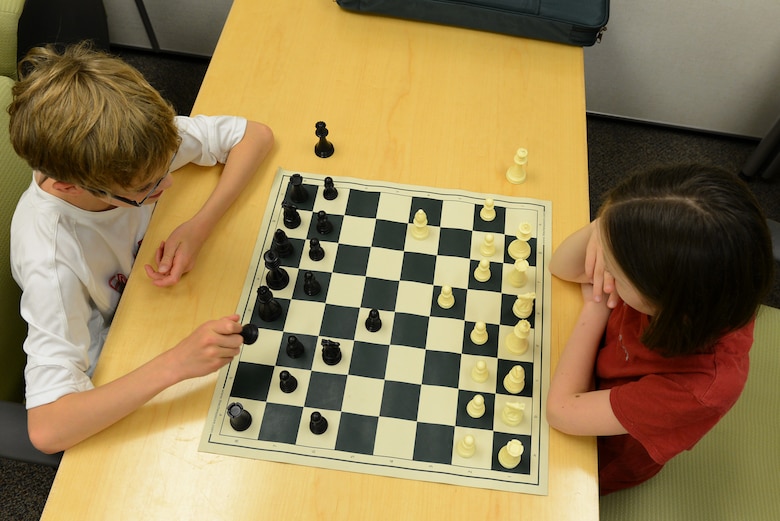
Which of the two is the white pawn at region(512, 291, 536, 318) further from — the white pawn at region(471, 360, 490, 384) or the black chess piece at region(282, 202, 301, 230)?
the black chess piece at region(282, 202, 301, 230)

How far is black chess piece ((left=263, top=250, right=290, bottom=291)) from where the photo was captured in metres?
1.36

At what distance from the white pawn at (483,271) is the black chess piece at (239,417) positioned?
0.57 metres

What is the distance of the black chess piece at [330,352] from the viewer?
4.16ft

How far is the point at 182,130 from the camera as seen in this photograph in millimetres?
1503

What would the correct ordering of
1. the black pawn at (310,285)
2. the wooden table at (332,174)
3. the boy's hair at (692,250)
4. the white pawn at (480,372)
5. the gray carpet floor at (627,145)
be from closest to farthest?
the boy's hair at (692,250) < the wooden table at (332,174) < the white pawn at (480,372) < the black pawn at (310,285) < the gray carpet floor at (627,145)

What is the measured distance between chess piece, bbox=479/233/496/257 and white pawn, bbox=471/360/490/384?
273 mm

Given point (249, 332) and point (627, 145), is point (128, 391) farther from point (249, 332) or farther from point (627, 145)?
point (627, 145)

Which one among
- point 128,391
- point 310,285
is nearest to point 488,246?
point 310,285

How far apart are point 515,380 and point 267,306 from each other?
529 millimetres

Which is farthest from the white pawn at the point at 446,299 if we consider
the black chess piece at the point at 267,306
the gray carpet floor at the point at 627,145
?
the gray carpet floor at the point at 627,145

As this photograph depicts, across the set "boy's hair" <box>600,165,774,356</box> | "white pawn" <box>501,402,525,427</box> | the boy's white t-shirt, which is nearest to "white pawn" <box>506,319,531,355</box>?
"white pawn" <box>501,402,525,427</box>

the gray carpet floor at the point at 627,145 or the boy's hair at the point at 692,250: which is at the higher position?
the boy's hair at the point at 692,250

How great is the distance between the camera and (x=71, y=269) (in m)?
1.33

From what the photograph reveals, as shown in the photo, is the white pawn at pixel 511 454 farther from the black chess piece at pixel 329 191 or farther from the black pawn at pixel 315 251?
the black chess piece at pixel 329 191
